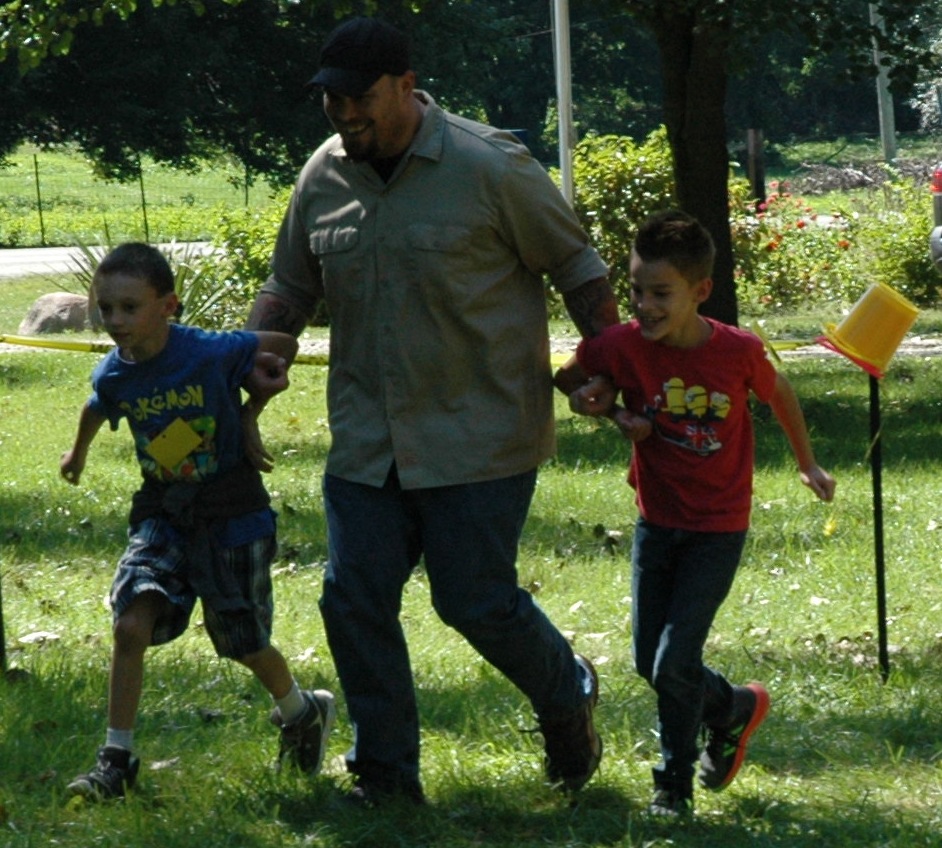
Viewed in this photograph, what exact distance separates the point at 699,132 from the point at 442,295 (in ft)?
25.2

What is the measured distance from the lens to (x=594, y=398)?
169 inches

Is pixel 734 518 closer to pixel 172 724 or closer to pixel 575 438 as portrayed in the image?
pixel 172 724

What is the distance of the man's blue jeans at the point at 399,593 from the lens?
4.34 m

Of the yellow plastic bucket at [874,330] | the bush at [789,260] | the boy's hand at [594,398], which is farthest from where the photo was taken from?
the bush at [789,260]

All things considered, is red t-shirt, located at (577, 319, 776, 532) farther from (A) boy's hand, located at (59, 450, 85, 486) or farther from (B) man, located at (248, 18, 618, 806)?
(A) boy's hand, located at (59, 450, 85, 486)

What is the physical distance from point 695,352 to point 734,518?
0.41m

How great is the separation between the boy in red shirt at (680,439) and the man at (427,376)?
196mm

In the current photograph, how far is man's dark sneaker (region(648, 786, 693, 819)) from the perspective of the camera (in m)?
4.40

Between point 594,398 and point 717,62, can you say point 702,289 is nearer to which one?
point 594,398

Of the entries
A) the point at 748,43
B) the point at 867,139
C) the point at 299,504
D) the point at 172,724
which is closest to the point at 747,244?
the point at 748,43

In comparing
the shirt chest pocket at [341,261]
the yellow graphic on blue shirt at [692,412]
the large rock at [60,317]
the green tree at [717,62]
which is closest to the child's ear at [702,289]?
the yellow graphic on blue shirt at [692,412]

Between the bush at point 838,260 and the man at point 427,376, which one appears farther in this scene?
the bush at point 838,260

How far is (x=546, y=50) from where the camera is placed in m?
61.4

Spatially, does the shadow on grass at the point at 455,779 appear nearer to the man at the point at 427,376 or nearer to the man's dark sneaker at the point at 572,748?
the man's dark sneaker at the point at 572,748
